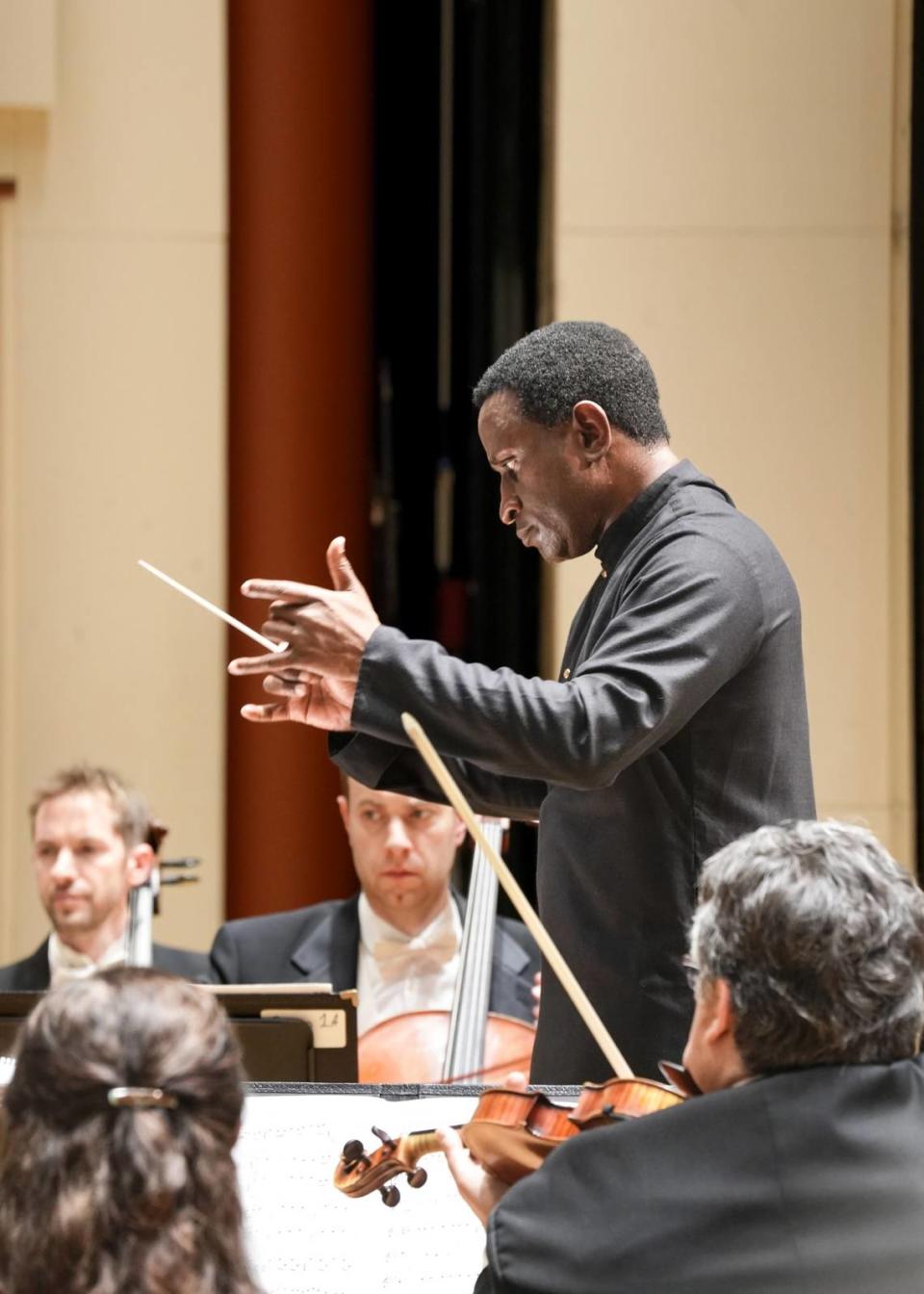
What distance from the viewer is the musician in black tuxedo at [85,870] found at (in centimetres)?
404

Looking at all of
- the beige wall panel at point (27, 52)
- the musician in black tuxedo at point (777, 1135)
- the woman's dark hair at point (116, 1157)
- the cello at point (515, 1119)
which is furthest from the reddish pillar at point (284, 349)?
the woman's dark hair at point (116, 1157)

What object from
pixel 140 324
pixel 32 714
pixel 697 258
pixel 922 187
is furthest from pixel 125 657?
pixel 922 187

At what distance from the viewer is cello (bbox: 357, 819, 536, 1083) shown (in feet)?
11.7

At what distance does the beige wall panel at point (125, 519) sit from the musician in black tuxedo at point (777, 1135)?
10.4 feet

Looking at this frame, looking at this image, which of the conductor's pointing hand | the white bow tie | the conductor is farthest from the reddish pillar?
the conductor's pointing hand

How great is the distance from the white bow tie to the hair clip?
9.38 feet

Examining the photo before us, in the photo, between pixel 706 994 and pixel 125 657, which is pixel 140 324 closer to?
pixel 125 657

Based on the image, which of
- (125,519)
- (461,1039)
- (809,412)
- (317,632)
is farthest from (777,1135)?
(125,519)

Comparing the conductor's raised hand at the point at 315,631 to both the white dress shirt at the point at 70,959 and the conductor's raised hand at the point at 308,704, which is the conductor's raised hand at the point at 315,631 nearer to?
the conductor's raised hand at the point at 308,704

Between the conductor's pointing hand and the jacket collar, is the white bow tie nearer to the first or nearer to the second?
the jacket collar

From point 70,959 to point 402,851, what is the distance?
0.73m

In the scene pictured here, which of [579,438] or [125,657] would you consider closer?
[579,438]

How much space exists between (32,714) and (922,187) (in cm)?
242

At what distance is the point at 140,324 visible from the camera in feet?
15.5
